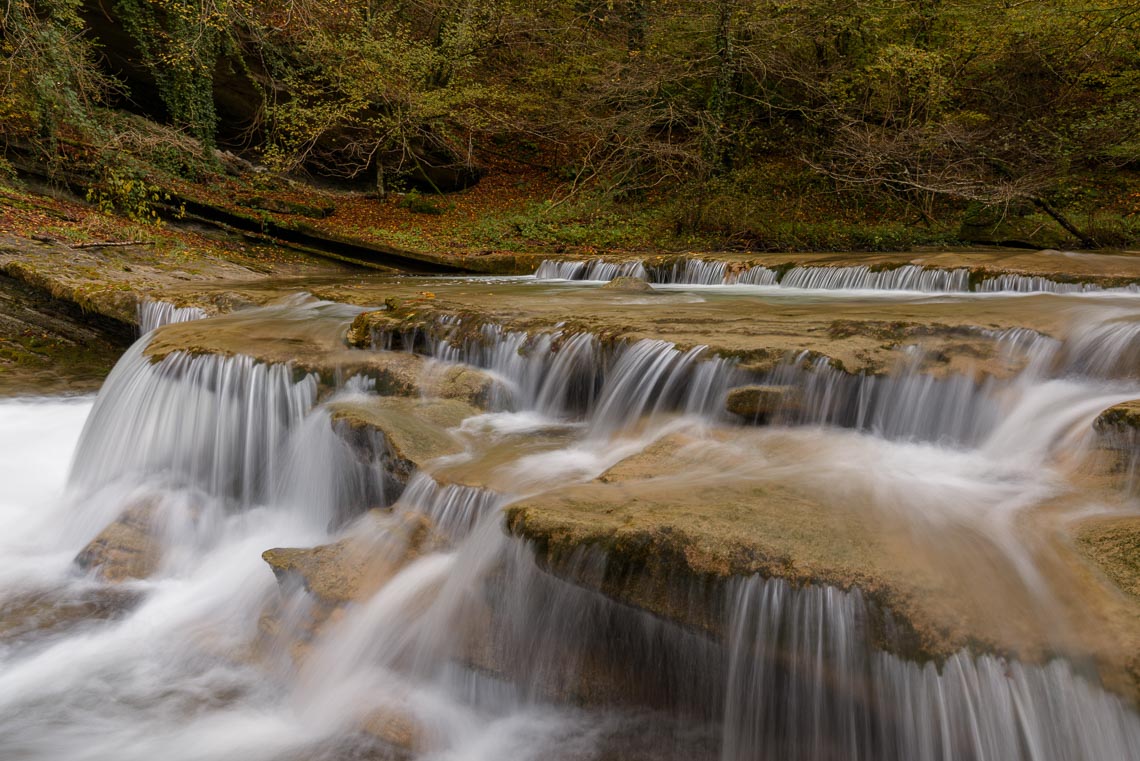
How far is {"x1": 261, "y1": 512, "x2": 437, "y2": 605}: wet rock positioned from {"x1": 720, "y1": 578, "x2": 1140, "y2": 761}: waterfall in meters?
1.90

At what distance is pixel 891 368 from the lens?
463 centimetres

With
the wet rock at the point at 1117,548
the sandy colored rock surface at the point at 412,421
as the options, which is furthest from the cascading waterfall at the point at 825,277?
the sandy colored rock surface at the point at 412,421

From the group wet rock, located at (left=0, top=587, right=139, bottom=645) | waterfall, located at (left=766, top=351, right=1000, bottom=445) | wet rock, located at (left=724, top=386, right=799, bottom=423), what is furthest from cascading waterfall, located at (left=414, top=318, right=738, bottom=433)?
wet rock, located at (left=0, top=587, right=139, bottom=645)

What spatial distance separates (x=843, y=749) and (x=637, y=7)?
61.7ft

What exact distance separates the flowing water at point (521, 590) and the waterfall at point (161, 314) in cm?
263

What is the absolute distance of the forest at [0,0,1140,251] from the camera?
12406mm

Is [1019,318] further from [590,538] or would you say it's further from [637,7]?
[637,7]

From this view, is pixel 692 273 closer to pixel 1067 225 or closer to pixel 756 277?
pixel 756 277

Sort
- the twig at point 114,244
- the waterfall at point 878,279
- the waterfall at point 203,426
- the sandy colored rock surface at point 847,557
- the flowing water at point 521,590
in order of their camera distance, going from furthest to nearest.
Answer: the twig at point 114,244 → the waterfall at point 878,279 → the waterfall at point 203,426 → the flowing water at point 521,590 → the sandy colored rock surface at point 847,557

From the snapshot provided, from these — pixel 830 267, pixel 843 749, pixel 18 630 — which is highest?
pixel 830 267

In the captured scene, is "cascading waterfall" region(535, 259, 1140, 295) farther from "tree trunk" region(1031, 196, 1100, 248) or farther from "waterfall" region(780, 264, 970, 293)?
"tree trunk" region(1031, 196, 1100, 248)

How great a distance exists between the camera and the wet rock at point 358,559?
389cm

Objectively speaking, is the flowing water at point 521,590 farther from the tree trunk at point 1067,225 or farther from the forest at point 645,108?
the tree trunk at point 1067,225

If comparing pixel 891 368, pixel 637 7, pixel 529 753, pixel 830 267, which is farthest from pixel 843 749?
pixel 637 7
